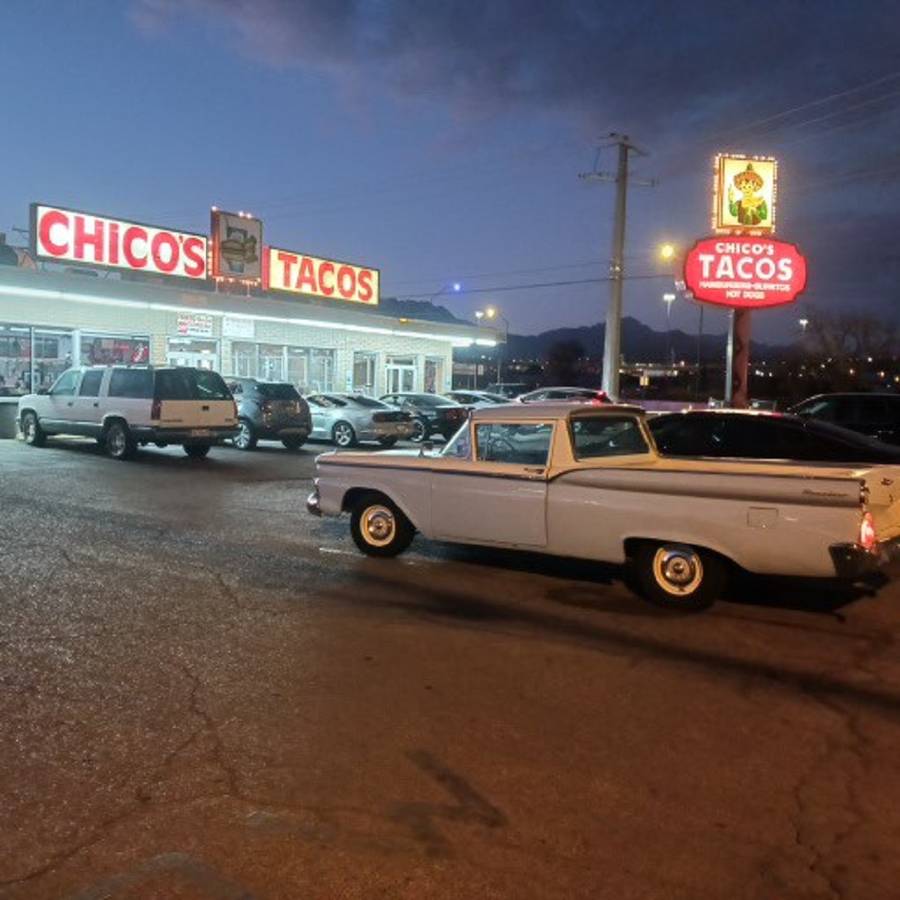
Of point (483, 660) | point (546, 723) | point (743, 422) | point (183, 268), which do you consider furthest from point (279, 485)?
point (183, 268)

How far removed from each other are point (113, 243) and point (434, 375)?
1763 cm

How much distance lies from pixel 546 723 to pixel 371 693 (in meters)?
1.07

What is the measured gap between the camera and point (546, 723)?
16.5 feet

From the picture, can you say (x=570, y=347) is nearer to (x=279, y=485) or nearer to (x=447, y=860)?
(x=279, y=485)

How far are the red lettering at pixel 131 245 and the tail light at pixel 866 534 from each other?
2874 cm

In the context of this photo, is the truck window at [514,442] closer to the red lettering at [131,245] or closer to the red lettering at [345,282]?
the red lettering at [131,245]

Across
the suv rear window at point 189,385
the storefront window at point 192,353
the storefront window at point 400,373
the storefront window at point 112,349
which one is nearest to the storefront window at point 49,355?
the storefront window at point 112,349

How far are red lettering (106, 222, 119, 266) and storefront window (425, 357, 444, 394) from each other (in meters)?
16.5

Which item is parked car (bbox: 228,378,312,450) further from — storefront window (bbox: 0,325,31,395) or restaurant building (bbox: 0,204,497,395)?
storefront window (bbox: 0,325,31,395)

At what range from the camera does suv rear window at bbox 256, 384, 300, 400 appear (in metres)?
21.8

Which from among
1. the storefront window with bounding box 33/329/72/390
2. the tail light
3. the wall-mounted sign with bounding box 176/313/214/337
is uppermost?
the wall-mounted sign with bounding box 176/313/214/337

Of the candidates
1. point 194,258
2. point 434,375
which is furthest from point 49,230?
A: point 434,375

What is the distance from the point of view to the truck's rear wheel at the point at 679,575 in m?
7.30

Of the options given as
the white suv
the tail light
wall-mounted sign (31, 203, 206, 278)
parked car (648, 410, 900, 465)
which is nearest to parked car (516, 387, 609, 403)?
the white suv
